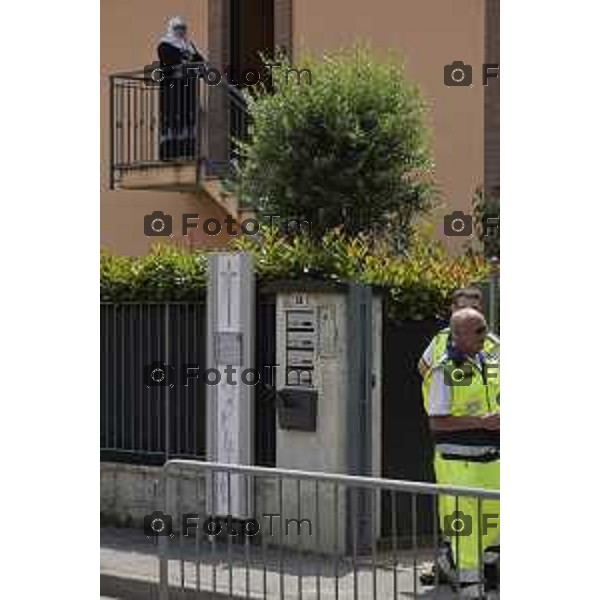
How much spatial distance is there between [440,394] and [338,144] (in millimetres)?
4813

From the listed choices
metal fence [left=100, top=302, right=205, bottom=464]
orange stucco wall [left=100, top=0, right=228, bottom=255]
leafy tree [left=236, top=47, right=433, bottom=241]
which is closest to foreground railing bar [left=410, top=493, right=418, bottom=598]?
metal fence [left=100, top=302, right=205, bottom=464]

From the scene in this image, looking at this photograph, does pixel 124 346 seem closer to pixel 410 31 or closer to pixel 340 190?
pixel 340 190

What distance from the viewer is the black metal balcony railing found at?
1734 centimetres

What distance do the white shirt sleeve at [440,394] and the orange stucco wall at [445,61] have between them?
7.09m

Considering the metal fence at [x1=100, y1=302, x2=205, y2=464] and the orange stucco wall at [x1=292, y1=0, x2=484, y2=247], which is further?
the orange stucco wall at [x1=292, y1=0, x2=484, y2=247]

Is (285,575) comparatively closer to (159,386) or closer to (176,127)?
(159,386)

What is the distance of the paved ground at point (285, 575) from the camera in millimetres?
6398

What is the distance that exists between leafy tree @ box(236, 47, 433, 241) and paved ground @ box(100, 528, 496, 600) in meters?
5.16

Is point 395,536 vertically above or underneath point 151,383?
underneath

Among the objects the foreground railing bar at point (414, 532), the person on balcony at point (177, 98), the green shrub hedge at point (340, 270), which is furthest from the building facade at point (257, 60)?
Result: the foreground railing bar at point (414, 532)

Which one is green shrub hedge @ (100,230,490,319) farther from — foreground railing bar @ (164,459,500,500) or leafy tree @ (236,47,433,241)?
foreground railing bar @ (164,459,500,500)

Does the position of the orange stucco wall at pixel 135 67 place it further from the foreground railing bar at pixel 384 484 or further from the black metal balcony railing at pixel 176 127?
the foreground railing bar at pixel 384 484

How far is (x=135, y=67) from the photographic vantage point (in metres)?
19.4

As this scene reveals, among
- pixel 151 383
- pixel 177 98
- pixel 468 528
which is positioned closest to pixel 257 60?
pixel 177 98
